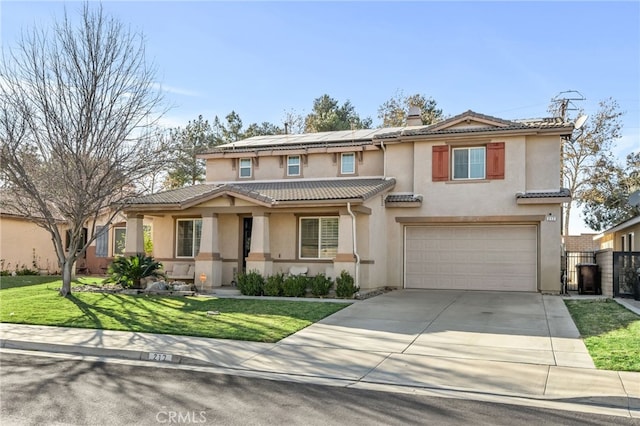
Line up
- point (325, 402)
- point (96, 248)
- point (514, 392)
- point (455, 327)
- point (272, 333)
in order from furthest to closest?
point (96, 248)
point (455, 327)
point (272, 333)
point (514, 392)
point (325, 402)

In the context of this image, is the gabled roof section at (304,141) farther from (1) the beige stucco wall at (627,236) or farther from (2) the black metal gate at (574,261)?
(1) the beige stucco wall at (627,236)

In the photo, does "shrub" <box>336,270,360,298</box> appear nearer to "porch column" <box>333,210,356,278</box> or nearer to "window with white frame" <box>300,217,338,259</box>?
"porch column" <box>333,210,356,278</box>

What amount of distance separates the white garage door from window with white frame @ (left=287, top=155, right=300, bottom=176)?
5.45 metres

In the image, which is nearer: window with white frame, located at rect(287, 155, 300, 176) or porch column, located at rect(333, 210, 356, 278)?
porch column, located at rect(333, 210, 356, 278)

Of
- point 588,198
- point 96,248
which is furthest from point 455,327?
point 588,198

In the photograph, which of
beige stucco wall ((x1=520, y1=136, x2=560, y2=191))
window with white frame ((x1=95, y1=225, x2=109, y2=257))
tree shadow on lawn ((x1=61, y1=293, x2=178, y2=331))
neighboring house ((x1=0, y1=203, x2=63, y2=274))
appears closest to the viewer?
tree shadow on lawn ((x1=61, y1=293, x2=178, y2=331))

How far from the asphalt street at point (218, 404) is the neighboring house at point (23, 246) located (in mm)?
18693

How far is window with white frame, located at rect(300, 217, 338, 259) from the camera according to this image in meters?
19.4

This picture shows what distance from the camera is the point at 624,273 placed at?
646 inches

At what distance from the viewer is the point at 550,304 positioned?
15789 mm

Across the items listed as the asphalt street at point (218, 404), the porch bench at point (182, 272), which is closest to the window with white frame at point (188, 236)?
the porch bench at point (182, 272)

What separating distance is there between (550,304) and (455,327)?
506 centimetres

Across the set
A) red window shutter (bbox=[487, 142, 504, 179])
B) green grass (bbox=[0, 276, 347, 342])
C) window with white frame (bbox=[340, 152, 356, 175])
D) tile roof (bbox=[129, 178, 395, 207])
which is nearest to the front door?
tile roof (bbox=[129, 178, 395, 207])

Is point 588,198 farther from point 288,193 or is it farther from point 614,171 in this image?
point 288,193
